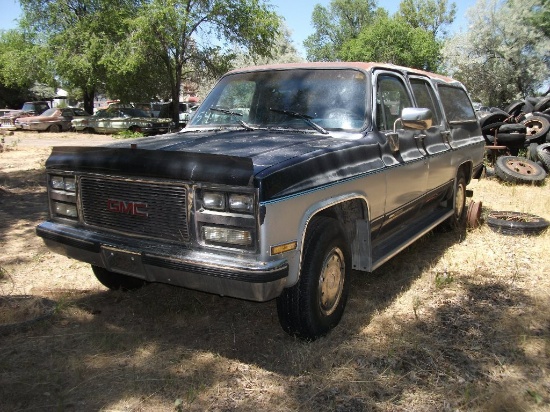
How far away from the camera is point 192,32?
23703 mm

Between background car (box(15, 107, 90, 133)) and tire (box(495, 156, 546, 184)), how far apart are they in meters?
23.3

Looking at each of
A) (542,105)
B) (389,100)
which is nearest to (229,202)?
(389,100)

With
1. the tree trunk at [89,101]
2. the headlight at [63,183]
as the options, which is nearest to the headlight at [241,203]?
the headlight at [63,183]

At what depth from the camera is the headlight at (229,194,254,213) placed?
270 centimetres

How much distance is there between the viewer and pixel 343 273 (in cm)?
353

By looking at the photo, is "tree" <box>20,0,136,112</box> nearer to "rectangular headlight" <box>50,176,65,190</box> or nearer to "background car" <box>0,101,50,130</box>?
"background car" <box>0,101,50,130</box>

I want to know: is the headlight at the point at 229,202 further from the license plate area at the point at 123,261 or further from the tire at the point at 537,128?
the tire at the point at 537,128

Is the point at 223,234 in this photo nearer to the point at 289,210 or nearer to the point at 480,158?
the point at 289,210

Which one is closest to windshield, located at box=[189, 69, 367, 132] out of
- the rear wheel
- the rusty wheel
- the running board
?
the running board

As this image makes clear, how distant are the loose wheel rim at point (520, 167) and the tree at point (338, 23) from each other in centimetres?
5549

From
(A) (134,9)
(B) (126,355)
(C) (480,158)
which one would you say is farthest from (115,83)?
(B) (126,355)

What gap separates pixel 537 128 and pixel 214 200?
1043cm

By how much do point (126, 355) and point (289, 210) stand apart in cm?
150

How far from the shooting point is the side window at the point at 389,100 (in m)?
4.04
